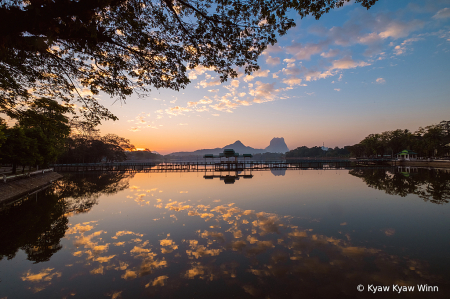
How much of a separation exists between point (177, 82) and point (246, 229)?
7630 mm

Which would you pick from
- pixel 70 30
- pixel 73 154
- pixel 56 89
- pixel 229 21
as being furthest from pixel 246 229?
pixel 73 154

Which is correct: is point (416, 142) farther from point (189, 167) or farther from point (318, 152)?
point (189, 167)

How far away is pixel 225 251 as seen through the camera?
23.1 ft

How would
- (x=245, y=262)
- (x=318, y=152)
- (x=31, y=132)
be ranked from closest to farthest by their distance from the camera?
1. (x=245, y=262)
2. (x=31, y=132)
3. (x=318, y=152)

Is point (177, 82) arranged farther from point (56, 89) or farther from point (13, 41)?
point (56, 89)

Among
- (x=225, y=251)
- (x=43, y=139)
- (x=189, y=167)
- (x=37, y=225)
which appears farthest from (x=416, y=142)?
(x=43, y=139)

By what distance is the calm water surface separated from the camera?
202 inches

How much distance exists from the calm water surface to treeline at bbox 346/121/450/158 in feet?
213

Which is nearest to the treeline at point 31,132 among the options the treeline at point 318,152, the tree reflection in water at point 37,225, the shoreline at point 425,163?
the tree reflection in water at point 37,225

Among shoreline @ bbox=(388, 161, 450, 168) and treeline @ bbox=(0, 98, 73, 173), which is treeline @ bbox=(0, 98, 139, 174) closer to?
treeline @ bbox=(0, 98, 73, 173)

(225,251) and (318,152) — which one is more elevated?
(318,152)

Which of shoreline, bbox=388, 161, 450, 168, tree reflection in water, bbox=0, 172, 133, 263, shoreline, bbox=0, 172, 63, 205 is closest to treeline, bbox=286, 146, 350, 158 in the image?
shoreline, bbox=388, 161, 450, 168

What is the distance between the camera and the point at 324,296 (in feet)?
15.4

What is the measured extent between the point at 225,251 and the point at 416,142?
84.9 m
